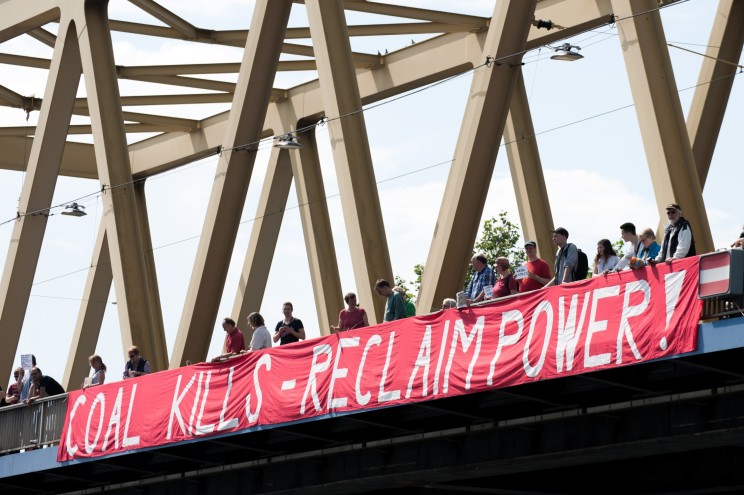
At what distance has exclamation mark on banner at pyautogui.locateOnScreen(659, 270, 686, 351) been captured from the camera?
670 inches

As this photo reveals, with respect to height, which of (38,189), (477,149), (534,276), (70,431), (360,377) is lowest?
(70,431)

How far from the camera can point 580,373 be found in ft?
58.3

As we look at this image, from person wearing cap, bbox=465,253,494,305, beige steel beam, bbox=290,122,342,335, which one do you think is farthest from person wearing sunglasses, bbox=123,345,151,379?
→ beige steel beam, bbox=290,122,342,335

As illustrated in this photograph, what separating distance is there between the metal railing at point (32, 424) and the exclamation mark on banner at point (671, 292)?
1266cm

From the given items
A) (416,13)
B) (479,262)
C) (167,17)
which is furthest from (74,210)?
(479,262)

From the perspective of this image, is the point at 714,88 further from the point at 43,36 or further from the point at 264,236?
the point at 43,36

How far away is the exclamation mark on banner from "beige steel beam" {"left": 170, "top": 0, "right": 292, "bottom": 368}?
41.4ft

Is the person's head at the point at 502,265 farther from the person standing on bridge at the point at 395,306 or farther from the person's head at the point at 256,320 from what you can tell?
the person's head at the point at 256,320

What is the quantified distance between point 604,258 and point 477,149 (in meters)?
6.10

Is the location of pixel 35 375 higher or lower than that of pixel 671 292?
higher

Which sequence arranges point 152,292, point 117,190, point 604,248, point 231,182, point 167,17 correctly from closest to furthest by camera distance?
1. point 604,248
2. point 231,182
3. point 117,190
4. point 167,17
5. point 152,292

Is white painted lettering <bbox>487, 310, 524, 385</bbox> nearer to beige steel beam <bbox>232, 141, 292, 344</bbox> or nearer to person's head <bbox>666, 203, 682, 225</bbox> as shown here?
person's head <bbox>666, 203, 682, 225</bbox>

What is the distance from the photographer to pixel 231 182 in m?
28.6

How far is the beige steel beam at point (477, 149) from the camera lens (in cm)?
2361
